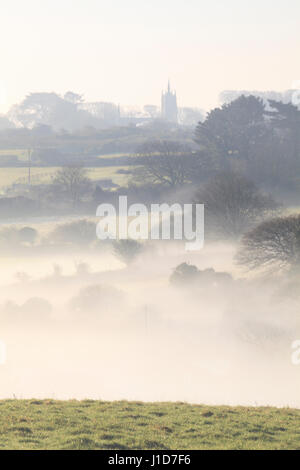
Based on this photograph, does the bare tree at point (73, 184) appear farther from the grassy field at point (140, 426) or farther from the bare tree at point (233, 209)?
the grassy field at point (140, 426)

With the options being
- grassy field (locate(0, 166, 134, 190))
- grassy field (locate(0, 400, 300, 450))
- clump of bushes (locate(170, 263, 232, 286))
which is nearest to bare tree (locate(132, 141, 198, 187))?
grassy field (locate(0, 166, 134, 190))

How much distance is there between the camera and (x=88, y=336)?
54.2 m

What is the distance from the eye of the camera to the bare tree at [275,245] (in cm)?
5134

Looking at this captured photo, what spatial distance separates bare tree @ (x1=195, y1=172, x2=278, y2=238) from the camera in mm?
73875

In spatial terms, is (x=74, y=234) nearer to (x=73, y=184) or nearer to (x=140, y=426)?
(x=73, y=184)

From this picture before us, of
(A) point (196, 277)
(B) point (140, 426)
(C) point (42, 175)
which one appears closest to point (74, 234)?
(A) point (196, 277)

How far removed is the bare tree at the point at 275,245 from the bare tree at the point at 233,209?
18.6m

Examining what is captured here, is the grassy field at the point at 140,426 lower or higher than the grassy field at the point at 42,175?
lower

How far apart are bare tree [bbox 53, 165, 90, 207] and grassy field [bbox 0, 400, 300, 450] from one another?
90.4 m

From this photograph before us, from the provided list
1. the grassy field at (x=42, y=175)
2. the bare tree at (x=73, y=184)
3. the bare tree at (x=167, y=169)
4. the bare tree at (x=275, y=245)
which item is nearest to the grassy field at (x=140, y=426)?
the bare tree at (x=275, y=245)

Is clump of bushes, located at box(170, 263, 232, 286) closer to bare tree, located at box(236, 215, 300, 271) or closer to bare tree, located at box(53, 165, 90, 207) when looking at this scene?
bare tree, located at box(236, 215, 300, 271)

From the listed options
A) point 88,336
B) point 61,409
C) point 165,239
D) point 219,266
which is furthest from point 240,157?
Result: point 61,409
